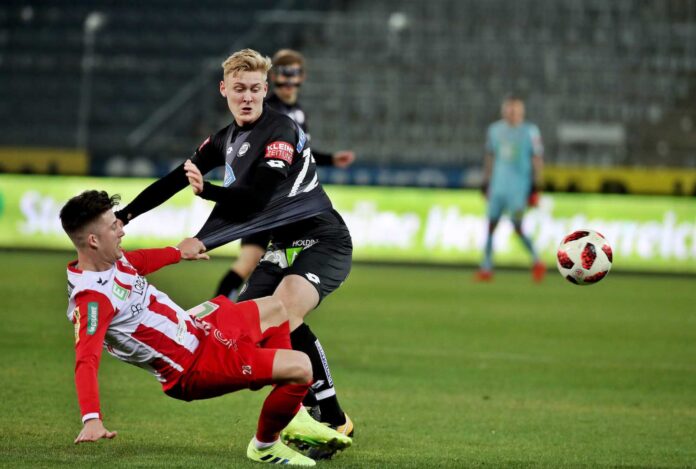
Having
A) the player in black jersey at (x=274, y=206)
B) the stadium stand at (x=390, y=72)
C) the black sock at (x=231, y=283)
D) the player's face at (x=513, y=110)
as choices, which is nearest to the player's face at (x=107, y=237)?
the player in black jersey at (x=274, y=206)

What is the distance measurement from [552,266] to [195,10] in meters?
13.1

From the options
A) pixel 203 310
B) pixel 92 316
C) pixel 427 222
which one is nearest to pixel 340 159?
pixel 203 310

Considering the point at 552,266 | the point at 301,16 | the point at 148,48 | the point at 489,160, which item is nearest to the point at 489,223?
the point at 489,160

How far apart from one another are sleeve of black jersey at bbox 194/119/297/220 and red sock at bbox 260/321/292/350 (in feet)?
2.08

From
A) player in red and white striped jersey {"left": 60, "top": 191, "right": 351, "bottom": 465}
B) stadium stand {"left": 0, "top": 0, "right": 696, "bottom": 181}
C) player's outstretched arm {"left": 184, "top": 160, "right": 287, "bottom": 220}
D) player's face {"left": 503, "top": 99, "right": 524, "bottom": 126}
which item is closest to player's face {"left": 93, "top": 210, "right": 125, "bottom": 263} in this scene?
player in red and white striped jersey {"left": 60, "top": 191, "right": 351, "bottom": 465}

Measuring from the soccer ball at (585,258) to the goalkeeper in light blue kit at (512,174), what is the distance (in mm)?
8769

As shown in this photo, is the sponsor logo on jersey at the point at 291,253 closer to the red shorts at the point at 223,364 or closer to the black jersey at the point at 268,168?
the black jersey at the point at 268,168

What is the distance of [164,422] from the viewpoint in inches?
266

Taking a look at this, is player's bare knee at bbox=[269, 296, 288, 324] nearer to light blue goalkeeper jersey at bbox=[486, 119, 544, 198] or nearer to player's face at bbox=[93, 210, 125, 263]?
player's face at bbox=[93, 210, 125, 263]

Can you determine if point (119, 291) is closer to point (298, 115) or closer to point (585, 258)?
point (585, 258)

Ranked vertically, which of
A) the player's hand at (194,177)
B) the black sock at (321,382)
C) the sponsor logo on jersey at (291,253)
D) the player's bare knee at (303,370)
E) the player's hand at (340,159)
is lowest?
the black sock at (321,382)

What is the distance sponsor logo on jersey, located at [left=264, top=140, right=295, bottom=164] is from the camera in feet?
20.0

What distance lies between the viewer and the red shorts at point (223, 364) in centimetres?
536

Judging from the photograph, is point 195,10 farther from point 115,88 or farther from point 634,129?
point 634,129
